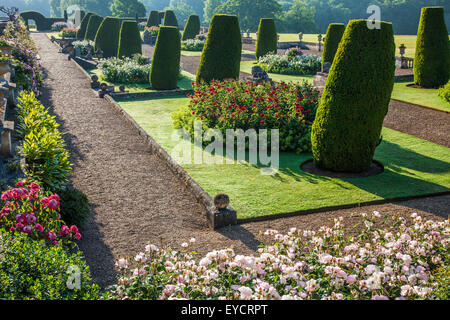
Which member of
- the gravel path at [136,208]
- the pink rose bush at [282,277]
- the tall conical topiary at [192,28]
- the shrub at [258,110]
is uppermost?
the tall conical topiary at [192,28]

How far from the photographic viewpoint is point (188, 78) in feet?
74.2

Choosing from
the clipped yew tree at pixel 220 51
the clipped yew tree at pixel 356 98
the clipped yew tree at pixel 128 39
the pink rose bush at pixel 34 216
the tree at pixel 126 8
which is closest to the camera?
the pink rose bush at pixel 34 216

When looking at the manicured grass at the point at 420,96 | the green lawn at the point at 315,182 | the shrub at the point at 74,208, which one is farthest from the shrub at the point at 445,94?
the shrub at the point at 74,208

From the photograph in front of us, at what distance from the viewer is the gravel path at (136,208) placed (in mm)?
6145

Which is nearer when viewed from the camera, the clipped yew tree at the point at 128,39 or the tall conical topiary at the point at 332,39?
the tall conical topiary at the point at 332,39

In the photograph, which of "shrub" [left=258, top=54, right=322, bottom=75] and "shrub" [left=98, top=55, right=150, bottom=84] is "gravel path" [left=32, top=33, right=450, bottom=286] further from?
"shrub" [left=258, top=54, right=322, bottom=75]

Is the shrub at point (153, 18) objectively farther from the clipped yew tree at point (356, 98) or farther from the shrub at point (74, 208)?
the shrub at point (74, 208)

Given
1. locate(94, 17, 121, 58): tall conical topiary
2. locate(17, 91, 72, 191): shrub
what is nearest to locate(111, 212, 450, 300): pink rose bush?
locate(17, 91, 72, 191): shrub

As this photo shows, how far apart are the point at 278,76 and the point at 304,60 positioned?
2.92 m

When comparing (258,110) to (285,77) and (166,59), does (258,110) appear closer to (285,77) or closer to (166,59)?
(166,59)

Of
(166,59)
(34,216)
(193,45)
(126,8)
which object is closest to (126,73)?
(166,59)

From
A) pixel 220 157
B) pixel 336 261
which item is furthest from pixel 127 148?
pixel 336 261

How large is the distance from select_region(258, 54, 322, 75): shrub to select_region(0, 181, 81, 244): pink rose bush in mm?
20210

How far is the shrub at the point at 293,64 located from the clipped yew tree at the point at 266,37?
2259 mm
